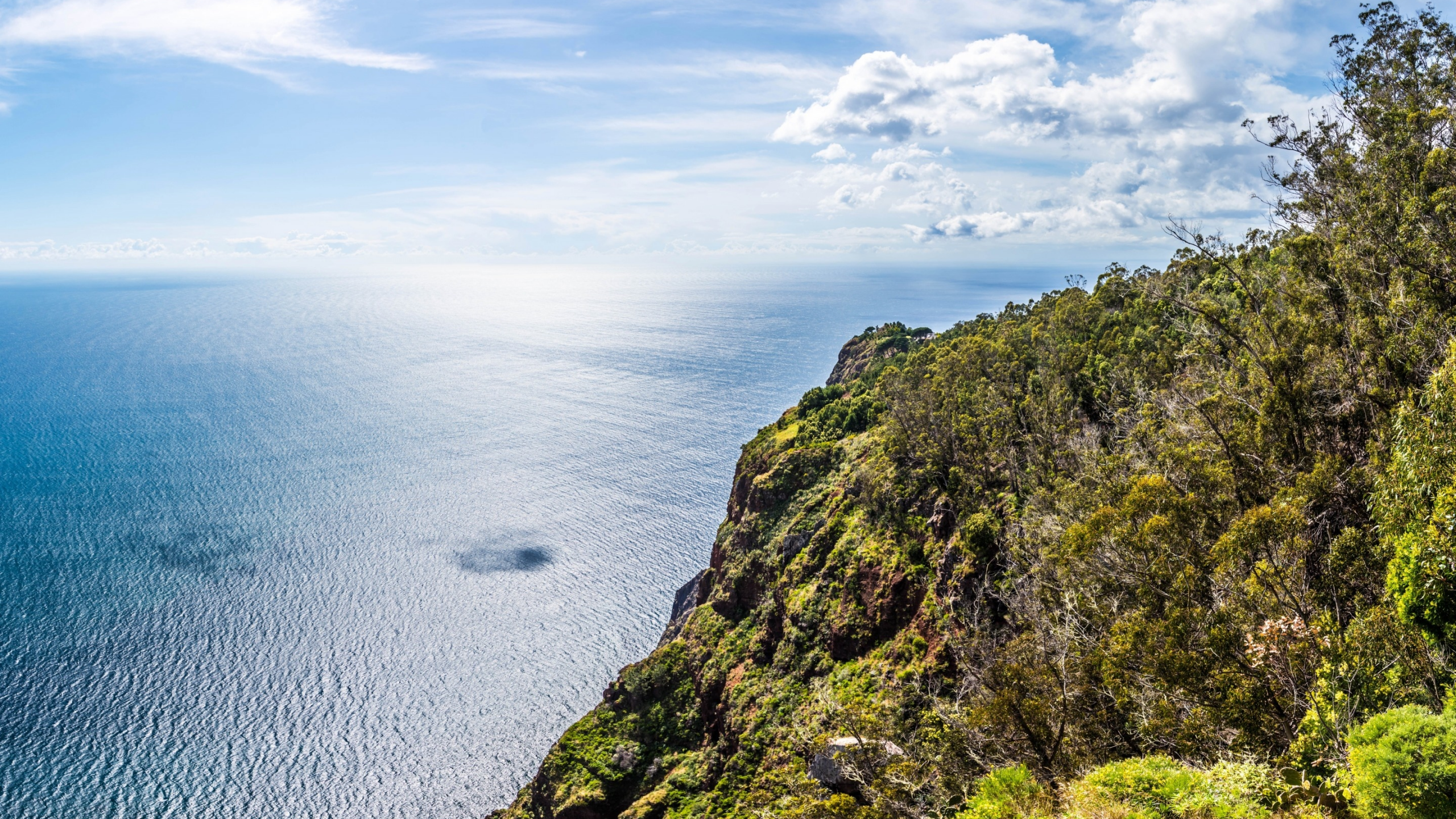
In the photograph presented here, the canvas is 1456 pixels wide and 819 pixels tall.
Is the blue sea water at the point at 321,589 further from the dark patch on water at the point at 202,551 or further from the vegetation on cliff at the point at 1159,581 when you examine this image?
the vegetation on cliff at the point at 1159,581

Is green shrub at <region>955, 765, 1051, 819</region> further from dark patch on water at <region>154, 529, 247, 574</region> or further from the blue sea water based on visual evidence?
dark patch on water at <region>154, 529, 247, 574</region>

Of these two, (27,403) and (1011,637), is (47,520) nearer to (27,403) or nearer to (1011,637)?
(27,403)

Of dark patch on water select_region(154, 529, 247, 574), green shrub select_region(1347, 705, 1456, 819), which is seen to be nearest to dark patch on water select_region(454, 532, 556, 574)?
dark patch on water select_region(154, 529, 247, 574)

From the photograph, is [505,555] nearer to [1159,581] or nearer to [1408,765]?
[1159,581]

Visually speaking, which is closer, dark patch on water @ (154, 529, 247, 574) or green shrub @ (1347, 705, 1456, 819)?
green shrub @ (1347, 705, 1456, 819)

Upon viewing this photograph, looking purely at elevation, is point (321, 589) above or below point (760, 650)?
below

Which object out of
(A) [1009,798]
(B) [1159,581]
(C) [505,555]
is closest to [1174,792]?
(A) [1009,798]
